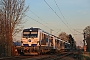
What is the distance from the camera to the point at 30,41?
31562 millimetres

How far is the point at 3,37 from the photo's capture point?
3334cm

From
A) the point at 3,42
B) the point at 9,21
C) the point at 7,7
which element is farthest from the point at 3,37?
the point at 7,7

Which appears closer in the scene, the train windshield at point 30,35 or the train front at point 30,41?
the train front at point 30,41

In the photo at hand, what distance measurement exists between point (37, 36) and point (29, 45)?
1.89 m

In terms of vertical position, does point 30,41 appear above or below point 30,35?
below

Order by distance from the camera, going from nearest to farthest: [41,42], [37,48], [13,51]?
1. [37,48]
2. [41,42]
3. [13,51]

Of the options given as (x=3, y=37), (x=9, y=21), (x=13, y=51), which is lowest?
(x=13, y=51)

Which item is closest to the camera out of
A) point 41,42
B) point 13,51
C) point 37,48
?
point 37,48

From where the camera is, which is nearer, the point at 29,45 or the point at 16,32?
the point at 29,45

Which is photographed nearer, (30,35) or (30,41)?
(30,41)

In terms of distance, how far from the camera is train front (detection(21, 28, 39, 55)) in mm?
30917

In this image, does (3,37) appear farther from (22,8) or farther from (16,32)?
(22,8)

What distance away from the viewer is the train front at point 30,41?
30.9m

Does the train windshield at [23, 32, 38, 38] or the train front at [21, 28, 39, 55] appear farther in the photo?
the train windshield at [23, 32, 38, 38]
